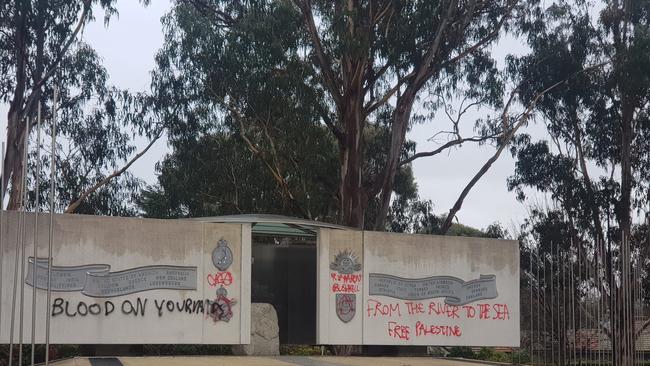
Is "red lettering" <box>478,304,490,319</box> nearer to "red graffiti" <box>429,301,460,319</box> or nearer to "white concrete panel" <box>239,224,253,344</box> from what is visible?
"red graffiti" <box>429,301,460,319</box>

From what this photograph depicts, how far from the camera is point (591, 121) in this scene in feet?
128

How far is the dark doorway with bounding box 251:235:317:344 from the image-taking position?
26625mm

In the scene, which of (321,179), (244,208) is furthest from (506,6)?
(244,208)

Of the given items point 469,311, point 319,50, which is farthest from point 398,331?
point 319,50

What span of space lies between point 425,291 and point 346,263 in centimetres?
228

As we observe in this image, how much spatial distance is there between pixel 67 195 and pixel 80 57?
5.22 meters

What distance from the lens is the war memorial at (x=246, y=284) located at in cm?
2120

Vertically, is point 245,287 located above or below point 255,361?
above

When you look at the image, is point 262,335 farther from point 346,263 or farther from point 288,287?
point 288,287

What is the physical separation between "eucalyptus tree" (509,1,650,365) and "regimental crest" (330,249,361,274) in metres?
15.0

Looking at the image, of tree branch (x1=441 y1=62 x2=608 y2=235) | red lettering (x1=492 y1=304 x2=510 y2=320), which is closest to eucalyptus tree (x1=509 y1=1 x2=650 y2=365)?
tree branch (x1=441 y1=62 x2=608 y2=235)

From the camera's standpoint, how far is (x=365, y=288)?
79.4 ft

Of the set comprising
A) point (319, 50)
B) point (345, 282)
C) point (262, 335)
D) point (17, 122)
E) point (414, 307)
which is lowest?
point (262, 335)

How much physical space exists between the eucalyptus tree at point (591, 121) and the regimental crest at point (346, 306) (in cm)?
1514
